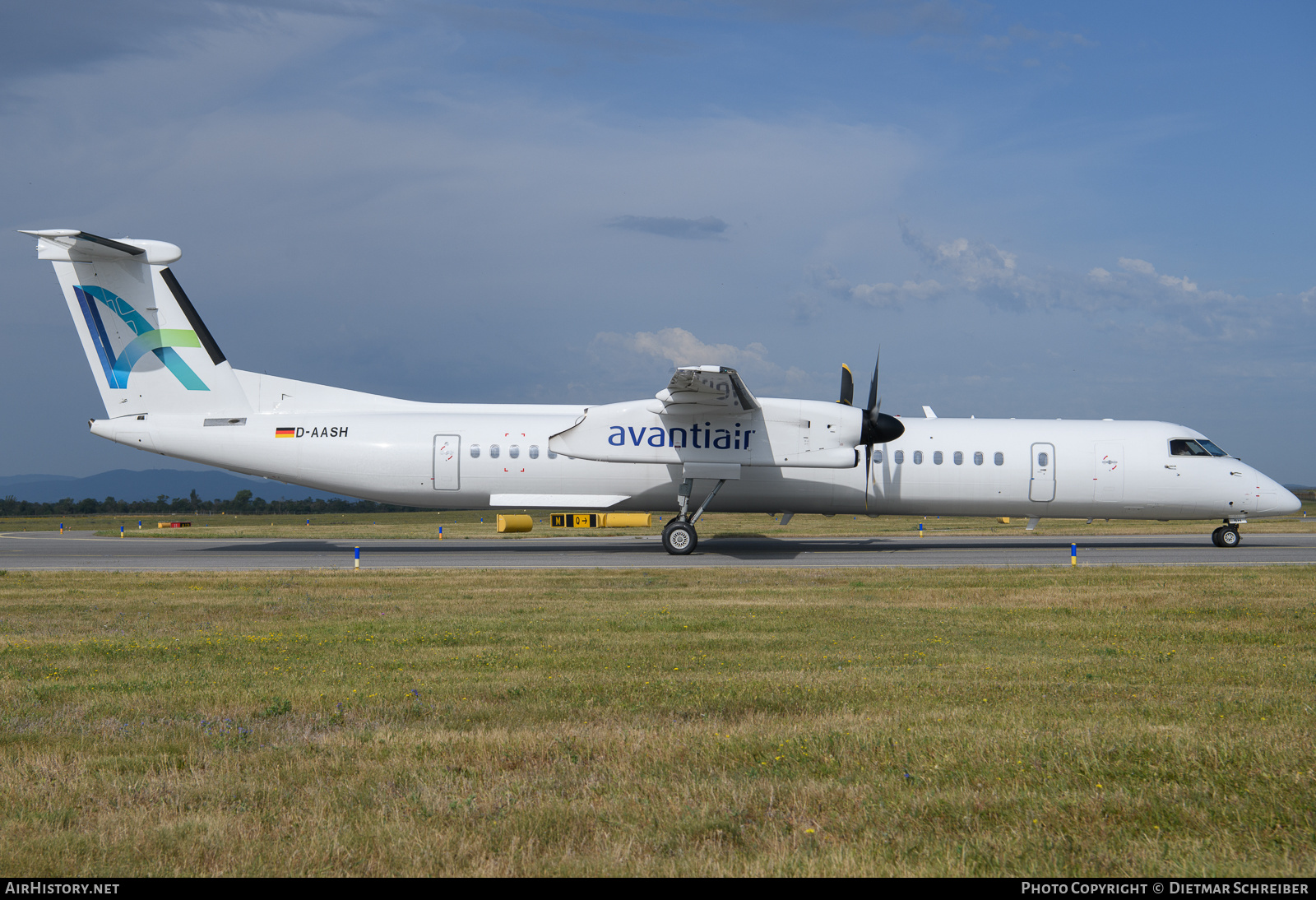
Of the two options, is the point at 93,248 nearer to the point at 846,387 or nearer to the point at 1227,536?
the point at 846,387

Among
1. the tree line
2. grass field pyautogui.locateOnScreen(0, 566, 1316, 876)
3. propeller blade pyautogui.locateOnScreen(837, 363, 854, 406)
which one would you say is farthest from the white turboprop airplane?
the tree line

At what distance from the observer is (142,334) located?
24.4 m

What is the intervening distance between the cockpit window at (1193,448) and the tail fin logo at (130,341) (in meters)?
27.6

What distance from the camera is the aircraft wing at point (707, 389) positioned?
21.5m

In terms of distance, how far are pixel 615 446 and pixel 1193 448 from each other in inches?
662

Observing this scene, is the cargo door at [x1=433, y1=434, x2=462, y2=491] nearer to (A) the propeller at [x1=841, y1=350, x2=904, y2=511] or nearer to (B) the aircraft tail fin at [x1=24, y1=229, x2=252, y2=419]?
(B) the aircraft tail fin at [x1=24, y1=229, x2=252, y2=419]

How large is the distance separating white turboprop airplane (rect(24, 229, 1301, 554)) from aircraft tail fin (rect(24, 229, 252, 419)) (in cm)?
4

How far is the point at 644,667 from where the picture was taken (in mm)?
9727

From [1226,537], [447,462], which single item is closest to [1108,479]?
[1226,537]

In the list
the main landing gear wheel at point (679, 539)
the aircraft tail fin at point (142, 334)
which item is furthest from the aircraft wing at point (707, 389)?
the aircraft tail fin at point (142, 334)

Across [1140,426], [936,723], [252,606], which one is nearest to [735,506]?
[1140,426]

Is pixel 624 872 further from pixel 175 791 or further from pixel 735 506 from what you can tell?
pixel 735 506

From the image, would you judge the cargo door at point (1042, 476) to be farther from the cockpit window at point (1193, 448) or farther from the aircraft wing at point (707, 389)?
the aircraft wing at point (707, 389)
